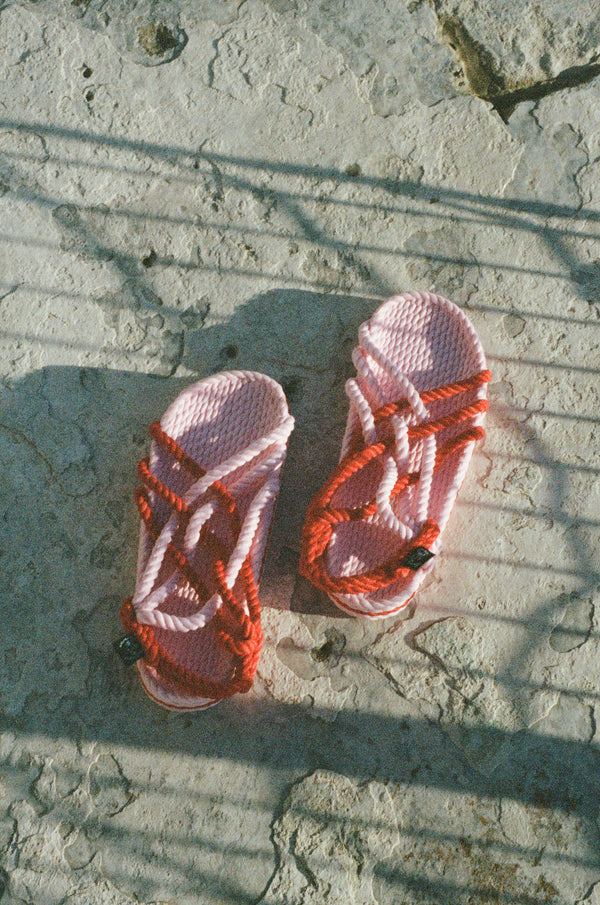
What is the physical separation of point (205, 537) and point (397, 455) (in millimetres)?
406

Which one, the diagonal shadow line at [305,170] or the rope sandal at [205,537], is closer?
the rope sandal at [205,537]

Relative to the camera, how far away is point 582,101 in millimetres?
1648

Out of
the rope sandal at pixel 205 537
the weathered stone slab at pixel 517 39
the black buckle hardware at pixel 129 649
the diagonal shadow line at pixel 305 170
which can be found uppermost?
the weathered stone slab at pixel 517 39

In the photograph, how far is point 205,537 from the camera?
4.85 feet

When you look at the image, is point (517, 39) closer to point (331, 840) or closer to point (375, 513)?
point (375, 513)

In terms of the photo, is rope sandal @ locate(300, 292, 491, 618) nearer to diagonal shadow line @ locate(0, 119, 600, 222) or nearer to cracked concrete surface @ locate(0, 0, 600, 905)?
cracked concrete surface @ locate(0, 0, 600, 905)

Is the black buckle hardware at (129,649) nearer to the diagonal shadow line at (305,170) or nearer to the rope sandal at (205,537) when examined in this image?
the rope sandal at (205,537)

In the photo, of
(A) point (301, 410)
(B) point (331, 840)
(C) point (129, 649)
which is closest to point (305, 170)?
(A) point (301, 410)

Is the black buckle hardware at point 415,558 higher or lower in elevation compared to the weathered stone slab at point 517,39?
lower

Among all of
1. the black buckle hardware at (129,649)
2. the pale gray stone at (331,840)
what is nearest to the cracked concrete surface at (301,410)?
the pale gray stone at (331,840)

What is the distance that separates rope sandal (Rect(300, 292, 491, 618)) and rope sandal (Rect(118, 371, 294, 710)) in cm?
13

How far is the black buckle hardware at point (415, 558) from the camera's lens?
55.2 inches

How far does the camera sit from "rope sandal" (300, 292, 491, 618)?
1422 mm

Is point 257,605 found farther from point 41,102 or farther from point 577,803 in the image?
point 41,102
